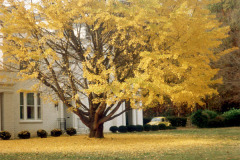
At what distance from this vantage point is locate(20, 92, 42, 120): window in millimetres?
23609

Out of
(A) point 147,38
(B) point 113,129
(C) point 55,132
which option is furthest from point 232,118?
(A) point 147,38

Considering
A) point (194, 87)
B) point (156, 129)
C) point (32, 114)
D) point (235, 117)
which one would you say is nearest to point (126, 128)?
point (156, 129)

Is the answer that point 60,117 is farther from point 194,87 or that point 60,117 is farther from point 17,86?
point 194,87

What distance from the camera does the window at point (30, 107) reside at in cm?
2361

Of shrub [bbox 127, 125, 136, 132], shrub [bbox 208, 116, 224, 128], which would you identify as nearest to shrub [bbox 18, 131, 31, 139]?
shrub [bbox 127, 125, 136, 132]

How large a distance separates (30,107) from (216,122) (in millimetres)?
16308

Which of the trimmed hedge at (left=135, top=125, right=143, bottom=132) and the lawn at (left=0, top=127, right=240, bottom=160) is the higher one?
the trimmed hedge at (left=135, top=125, right=143, bottom=132)

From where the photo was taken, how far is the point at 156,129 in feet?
98.3

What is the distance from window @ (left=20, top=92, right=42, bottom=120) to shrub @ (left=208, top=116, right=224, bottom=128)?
1501 cm

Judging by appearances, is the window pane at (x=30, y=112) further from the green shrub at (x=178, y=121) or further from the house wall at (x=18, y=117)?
the green shrub at (x=178, y=121)

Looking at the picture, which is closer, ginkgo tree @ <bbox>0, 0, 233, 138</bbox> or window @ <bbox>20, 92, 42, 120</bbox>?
ginkgo tree @ <bbox>0, 0, 233, 138</bbox>

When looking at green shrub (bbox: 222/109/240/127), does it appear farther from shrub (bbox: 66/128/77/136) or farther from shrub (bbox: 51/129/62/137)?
shrub (bbox: 51/129/62/137)

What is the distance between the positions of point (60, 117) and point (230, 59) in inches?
649

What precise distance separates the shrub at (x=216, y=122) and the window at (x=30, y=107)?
591 inches
